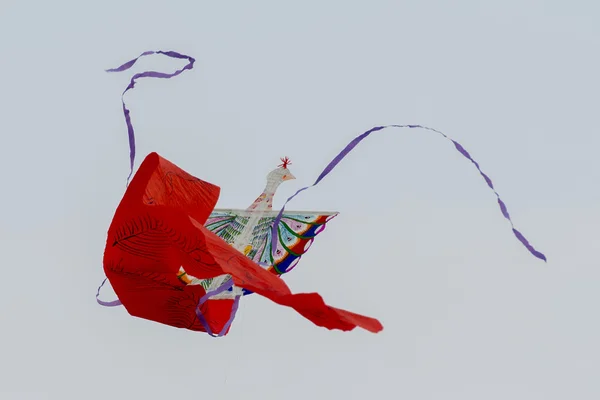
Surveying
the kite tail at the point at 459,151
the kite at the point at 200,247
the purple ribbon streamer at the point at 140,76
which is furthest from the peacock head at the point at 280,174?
the purple ribbon streamer at the point at 140,76

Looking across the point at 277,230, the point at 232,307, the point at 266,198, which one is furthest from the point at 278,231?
the point at 232,307

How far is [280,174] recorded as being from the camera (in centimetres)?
356

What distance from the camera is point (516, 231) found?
3094 mm

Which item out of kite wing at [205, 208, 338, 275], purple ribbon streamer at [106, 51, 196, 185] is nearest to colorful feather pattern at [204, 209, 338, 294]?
kite wing at [205, 208, 338, 275]

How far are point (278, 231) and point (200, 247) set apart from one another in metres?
0.72

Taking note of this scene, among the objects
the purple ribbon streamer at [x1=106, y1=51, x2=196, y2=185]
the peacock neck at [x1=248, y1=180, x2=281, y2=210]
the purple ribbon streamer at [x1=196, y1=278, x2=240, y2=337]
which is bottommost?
the purple ribbon streamer at [x1=196, y1=278, x2=240, y2=337]

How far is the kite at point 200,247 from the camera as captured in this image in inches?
110

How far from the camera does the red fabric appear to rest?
2861 mm

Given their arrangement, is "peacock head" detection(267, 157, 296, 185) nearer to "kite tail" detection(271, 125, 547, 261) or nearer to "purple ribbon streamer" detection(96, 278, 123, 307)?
"kite tail" detection(271, 125, 547, 261)

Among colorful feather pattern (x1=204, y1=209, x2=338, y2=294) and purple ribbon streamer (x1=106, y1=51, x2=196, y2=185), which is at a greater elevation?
purple ribbon streamer (x1=106, y1=51, x2=196, y2=185)

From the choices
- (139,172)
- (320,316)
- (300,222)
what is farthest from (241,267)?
(300,222)

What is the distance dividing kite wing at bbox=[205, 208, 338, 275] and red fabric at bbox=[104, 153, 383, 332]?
178mm

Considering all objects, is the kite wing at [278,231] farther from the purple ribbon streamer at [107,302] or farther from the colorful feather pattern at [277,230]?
the purple ribbon streamer at [107,302]

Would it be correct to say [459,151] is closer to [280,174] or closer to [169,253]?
[280,174]
